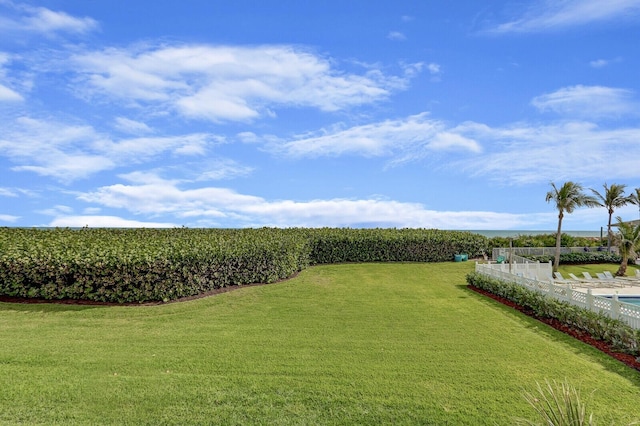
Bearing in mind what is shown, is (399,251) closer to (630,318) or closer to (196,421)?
(630,318)

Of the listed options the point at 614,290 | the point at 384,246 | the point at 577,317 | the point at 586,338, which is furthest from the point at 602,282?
the point at 586,338

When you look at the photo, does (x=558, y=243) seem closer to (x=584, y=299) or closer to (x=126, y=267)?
(x=584, y=299)

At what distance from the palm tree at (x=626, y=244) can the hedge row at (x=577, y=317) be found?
554 inches

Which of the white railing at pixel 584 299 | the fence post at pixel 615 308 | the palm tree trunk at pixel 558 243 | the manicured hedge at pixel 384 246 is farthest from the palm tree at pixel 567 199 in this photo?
the fence post at pixel 615 308

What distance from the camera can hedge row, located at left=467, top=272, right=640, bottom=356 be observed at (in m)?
8.70

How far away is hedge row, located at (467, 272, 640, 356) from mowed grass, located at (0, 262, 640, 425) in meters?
0.56

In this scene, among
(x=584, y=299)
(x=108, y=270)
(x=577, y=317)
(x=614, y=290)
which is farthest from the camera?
(x=614, y=290)

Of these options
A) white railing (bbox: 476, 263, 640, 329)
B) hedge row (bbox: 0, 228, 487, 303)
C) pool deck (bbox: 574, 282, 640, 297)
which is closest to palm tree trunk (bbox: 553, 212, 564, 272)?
pool deck (bbox: 574, 282, 640, 297)

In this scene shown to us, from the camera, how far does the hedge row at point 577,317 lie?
8703 millimetres

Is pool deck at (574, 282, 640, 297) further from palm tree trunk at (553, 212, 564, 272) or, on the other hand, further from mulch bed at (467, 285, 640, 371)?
mulch bed at (467, 285, 640, 371)

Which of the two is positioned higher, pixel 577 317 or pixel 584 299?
pixel 584 299

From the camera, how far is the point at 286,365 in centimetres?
740

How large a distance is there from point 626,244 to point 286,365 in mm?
24304

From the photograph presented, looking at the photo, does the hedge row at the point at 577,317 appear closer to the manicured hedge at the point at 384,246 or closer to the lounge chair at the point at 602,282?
the lounge chair at the point at 602,282
